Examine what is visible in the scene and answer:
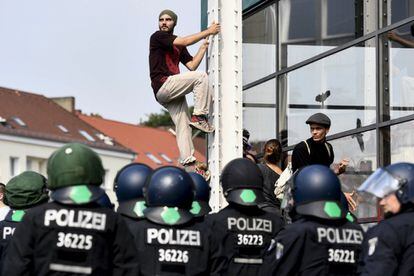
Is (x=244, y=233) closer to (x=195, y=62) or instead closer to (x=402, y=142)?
(x=195, y=62)

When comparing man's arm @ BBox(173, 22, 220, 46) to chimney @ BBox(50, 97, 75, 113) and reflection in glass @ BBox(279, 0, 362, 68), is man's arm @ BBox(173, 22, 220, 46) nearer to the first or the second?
reflection in glass @ BBox(279, 0, 362, 68)

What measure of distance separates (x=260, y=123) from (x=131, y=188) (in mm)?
9263

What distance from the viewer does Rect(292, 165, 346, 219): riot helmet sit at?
9.33m

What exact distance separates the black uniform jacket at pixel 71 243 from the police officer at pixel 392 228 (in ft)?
5.38

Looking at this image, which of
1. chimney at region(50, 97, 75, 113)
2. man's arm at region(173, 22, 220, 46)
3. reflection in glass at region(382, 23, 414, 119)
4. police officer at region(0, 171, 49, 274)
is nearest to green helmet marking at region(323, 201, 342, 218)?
police officer at region(0, 171, 49, 274)

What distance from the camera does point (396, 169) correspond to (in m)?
9.04

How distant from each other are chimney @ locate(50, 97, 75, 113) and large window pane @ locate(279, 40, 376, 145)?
251 feet

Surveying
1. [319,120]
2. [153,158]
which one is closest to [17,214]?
[319,120]

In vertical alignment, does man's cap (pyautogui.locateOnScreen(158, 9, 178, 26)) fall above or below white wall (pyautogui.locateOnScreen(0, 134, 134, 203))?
above

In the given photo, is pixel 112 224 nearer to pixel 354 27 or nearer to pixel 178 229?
pixel 178 229

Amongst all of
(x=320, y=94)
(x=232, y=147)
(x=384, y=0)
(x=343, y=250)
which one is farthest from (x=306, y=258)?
(x=320, y=94)

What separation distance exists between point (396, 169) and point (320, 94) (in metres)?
8.41

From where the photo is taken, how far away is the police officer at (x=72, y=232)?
27.1ft

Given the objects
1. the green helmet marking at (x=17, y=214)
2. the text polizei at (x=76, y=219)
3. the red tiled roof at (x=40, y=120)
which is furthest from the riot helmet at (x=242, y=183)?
the red tiled roof at (x=40, y=120)
